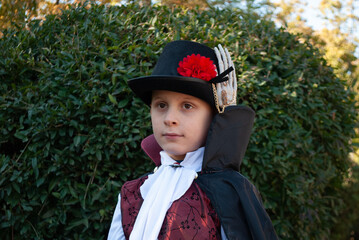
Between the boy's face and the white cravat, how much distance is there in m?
0.06

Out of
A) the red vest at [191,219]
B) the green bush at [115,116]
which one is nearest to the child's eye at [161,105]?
the red vest at [191,219]

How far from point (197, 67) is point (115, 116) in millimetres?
1001

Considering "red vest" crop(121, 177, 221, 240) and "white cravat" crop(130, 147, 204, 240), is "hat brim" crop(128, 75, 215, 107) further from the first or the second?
"red vest" crop(121, 177, 221, 240)

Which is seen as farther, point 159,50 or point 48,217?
point 159,50

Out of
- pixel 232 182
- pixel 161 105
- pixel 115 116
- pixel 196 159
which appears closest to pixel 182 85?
pixel 161 105

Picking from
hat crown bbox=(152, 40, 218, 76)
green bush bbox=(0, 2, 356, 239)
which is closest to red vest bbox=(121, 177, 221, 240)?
hat crown bbox=(152, 40, 218, 76)

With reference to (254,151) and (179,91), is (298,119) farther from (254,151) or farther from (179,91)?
(179,91)

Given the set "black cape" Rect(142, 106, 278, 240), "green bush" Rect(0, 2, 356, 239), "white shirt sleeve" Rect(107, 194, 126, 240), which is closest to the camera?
"black cape" Rect(142, 106, 278, 240)

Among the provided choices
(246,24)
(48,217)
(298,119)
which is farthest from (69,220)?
(246,24)

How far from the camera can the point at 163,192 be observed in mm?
1813

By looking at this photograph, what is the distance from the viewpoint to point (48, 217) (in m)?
2.61

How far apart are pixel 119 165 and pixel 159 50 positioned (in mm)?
892

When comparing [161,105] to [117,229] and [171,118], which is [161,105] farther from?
[117,229]

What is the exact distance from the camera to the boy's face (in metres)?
1.78
